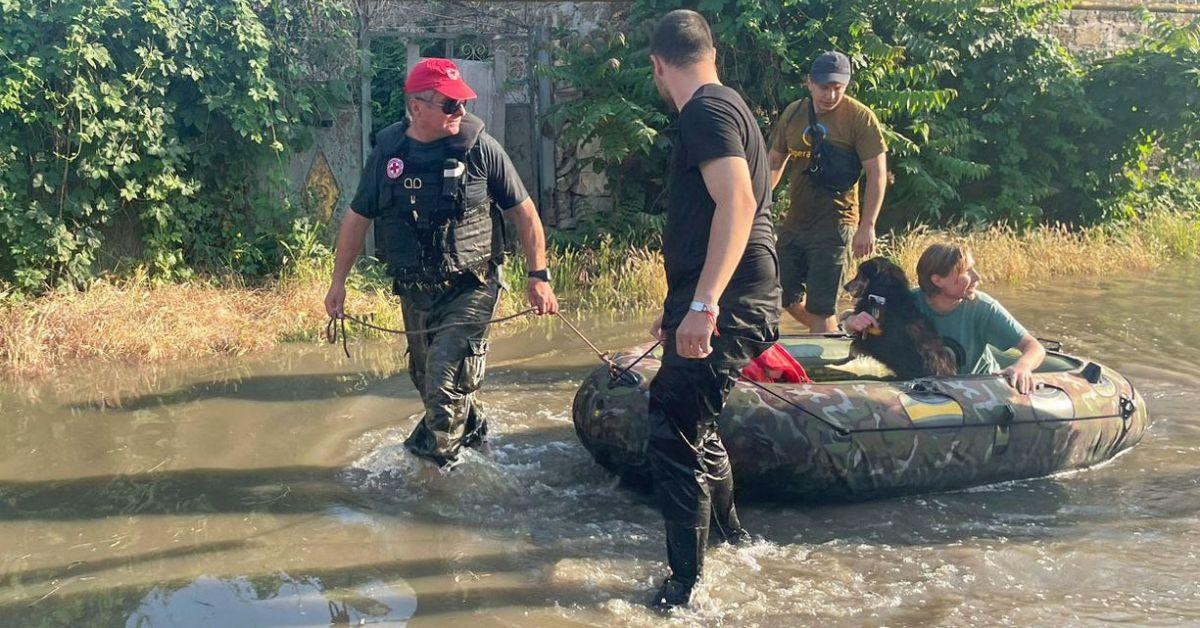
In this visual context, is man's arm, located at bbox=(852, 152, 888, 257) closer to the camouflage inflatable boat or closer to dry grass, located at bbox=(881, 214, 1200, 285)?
the camouflage inflatable boat

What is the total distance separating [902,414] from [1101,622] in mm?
1274

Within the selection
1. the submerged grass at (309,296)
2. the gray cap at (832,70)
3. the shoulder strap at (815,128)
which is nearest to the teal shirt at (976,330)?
the shoulder strap at (815,128)

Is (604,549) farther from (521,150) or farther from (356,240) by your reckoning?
(521,150)

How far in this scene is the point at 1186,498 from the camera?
17.0 ft

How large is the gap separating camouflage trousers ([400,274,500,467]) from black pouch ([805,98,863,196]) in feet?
7.39

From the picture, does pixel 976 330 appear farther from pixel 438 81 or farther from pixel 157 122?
pixel 157 122

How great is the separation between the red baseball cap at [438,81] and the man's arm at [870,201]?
2.63m

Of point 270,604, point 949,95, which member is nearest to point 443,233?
point 270,604

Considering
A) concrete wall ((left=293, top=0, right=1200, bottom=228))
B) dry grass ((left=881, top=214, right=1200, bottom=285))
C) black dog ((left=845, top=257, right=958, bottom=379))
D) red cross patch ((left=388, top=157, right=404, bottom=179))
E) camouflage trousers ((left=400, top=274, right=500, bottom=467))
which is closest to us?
red cross patch ((left=388, top=157, right=404, bottom=179))

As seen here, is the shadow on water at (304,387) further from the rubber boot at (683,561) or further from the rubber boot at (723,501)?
the rubber boot at (683,561)

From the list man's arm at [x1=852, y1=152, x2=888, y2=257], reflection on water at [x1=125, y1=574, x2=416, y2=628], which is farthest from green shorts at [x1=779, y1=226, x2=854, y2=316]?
reflection on water at [x1=125, y1=574, x2=416, y2=628]

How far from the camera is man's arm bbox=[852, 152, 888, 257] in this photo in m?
6.43

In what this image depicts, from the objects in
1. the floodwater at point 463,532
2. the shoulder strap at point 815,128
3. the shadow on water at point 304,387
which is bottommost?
the floodwater at point 463,532

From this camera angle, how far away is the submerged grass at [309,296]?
24.1 feet
